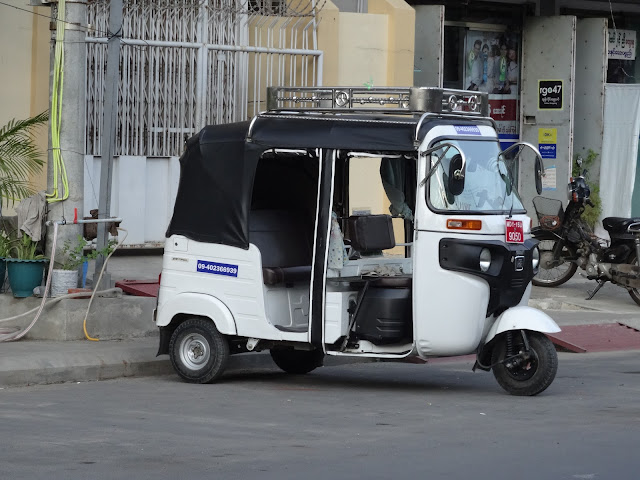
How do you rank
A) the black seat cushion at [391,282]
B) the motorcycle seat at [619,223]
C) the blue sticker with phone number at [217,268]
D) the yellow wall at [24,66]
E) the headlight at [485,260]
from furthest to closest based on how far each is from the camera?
1. the motorcycle seat at [619,223]
2. the yellow wall at [24,66]
3. the blue sticker with phone number at [217,268]
4. the black seat cushion at [391,282]
5. the headlight at [485,260]

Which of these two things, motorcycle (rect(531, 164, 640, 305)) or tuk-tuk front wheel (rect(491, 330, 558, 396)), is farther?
motorcycle (rect(531, 164, 640, 305))

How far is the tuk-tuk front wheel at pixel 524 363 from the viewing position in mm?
9578

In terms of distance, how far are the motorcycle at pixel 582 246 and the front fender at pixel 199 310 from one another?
7.14 meters

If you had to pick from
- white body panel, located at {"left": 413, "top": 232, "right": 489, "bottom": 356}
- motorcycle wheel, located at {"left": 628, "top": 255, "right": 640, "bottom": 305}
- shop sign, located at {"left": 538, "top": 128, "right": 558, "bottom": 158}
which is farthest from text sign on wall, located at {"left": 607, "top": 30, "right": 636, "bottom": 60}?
white body panel, located at {"left": 413, "top": 232, "right": 489, "bottom": 356}

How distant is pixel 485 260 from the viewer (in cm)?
954

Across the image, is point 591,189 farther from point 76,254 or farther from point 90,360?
point 90,360

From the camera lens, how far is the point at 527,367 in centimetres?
969

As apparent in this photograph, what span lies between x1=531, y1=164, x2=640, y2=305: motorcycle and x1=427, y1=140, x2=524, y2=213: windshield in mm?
5957

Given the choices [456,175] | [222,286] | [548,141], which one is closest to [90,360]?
[222,286]

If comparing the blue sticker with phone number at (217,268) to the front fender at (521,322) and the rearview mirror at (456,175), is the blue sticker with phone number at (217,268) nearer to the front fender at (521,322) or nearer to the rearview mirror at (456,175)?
the rearview mirror at (456,175)

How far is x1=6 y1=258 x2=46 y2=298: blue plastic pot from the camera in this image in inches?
468

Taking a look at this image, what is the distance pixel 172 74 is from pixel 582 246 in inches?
233

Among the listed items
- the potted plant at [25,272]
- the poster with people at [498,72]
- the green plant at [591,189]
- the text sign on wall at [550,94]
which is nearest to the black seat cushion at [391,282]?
the potted plant at [25,272]

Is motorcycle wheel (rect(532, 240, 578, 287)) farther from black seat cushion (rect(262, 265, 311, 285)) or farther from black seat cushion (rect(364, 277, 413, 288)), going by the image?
black seat cushion (rect(364, 277, 413, 288))
